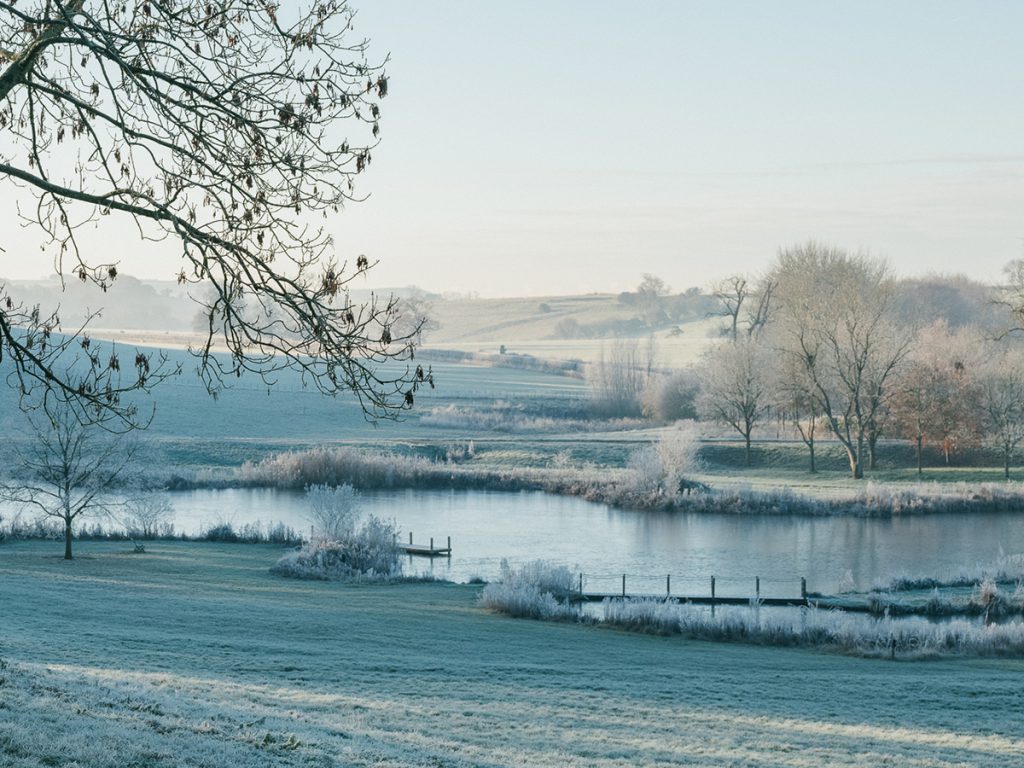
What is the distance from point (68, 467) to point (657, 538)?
2116 centimetres

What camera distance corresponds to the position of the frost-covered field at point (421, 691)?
11.2 metres

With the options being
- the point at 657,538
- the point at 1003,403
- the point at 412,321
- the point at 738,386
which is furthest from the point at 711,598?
the point at 412,321

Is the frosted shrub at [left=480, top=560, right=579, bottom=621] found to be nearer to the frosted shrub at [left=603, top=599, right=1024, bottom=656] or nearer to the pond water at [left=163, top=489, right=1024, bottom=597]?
the frosted shrub at [left=603, top=599, right=1024, bottom=656]

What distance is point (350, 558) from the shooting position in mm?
34656

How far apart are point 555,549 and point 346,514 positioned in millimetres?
7393

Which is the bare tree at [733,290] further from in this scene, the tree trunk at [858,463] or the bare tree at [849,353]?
the tree trunk at [858,463]

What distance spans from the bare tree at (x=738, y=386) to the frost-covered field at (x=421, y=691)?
4084 cm

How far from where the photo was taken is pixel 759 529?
146ft

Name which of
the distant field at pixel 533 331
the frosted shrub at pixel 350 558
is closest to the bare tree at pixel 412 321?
the frosted shrub at pixel 350 558

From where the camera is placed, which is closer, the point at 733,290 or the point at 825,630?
the point at 825,630

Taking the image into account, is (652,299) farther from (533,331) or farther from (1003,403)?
(1003,403)

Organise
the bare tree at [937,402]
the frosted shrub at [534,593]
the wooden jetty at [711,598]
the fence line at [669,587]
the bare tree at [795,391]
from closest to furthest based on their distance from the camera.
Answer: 1. the frosted shrub at [534,593]
2. the wooden jetty at [711,598]
3. the fence line at [669,587]
4. the bare tree at [937,402]
5. the bare tree at [795,391]

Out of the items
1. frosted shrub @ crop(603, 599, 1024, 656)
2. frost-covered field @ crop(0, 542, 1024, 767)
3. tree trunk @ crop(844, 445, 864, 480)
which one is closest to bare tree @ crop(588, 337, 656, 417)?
tree trunk @ crop(844, 445, 864, 480)

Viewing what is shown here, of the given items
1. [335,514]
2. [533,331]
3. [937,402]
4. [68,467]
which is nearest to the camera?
[68,467]
